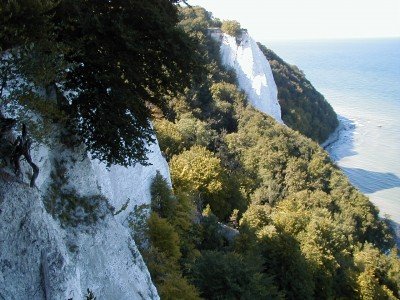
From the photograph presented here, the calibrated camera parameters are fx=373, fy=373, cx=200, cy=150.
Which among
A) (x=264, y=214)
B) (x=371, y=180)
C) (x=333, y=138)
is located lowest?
(x=371, y=180)

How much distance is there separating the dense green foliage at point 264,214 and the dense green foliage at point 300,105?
676 inches

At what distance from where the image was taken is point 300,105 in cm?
6725

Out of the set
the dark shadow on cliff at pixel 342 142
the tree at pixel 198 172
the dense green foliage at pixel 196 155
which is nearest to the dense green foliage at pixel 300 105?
the dense green foliage at pixel 196 155

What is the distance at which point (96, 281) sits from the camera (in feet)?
29.6

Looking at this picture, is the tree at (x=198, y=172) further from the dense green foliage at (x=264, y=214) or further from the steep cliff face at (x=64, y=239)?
the steep cliff face at (x=64, y=239)

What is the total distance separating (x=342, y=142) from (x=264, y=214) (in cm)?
5189

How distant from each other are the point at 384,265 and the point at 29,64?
97.7ft

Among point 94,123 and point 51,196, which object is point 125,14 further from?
point 51,196

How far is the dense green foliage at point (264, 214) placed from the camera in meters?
19.0

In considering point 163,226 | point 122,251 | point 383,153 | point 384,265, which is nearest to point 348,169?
point 383,153

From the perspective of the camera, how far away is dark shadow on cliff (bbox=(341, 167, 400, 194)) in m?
56.3

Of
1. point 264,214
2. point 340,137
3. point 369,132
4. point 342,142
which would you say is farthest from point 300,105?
point 264,214

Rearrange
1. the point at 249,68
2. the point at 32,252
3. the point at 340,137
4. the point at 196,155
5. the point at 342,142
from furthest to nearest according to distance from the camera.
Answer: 1. the point at 340,137
2. the point at 342,142
3. the point at 249,68
4. the point at 196,155
5. the point at 32,252

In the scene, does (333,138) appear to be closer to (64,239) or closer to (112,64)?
(112,64)
